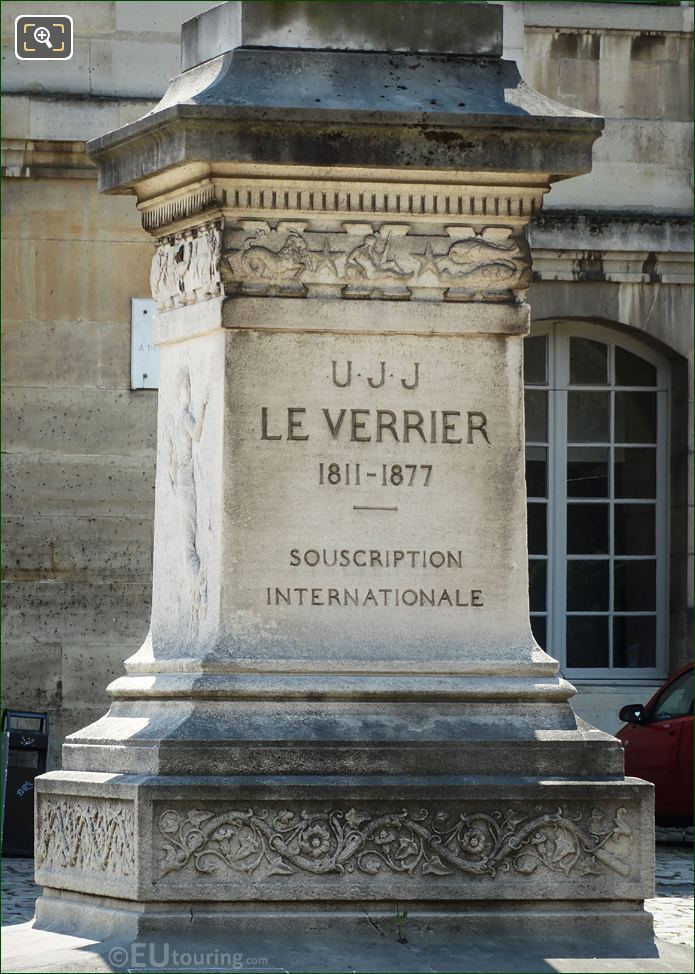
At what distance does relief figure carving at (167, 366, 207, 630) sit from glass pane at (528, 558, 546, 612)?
9748 millimetres

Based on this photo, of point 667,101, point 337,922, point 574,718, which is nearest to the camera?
point 337,922

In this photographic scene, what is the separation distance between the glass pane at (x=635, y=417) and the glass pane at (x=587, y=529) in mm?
524

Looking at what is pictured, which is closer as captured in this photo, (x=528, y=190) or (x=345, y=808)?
(x=345, y=808)

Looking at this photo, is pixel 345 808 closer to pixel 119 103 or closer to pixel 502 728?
pixel 502 728

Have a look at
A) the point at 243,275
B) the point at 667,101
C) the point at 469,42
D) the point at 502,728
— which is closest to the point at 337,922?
the point at 502,728

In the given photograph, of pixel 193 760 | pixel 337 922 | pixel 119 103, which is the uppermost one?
pixel 119 103

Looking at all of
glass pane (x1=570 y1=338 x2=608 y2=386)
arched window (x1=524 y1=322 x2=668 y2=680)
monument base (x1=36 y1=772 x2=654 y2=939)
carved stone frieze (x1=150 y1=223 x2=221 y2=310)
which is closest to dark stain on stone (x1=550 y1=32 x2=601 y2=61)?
arched window (x1=524 y1=322 x2=668 y2=680)

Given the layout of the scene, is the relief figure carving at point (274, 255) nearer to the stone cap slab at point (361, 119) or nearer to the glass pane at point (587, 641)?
the stone cap slab at point (361, 119)

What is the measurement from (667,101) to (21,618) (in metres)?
5.63

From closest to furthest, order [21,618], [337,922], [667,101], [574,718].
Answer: [337,922]
[574,718]
[21,618]
[667,101]

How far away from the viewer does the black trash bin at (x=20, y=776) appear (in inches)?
555

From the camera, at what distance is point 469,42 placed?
24.2ft

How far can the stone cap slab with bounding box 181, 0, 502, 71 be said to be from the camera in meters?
7.26

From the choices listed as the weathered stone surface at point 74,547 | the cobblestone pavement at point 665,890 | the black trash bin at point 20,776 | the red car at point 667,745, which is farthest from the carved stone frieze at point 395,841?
the weathered stone surface at point 74,547
